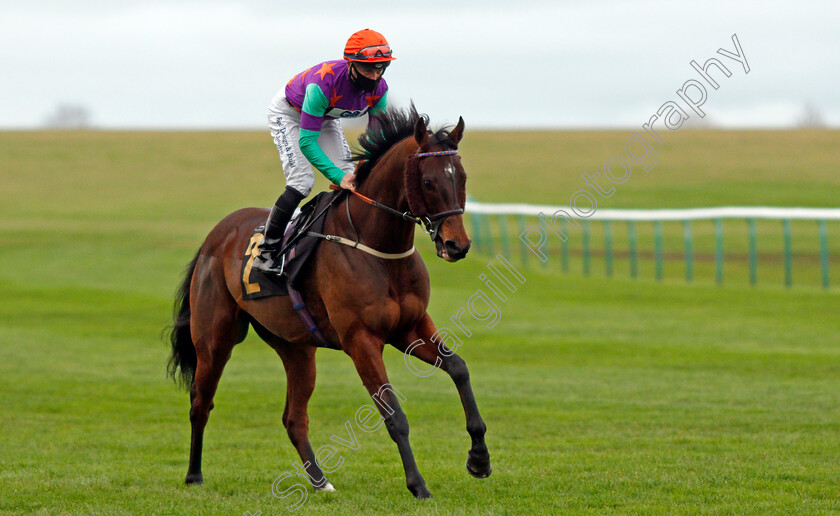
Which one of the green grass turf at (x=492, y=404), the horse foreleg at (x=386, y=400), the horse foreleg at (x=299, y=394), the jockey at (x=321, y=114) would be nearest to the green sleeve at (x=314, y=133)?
the jockey at (x=321, y=114)

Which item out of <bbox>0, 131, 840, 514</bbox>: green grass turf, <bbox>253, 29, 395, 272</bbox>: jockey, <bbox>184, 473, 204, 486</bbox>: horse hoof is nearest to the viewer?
<bbox>253, 29, 395, 272</bbox>: jockey

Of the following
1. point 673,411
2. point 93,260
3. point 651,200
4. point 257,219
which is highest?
point 257,219

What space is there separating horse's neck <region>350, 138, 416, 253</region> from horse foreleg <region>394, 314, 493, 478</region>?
1.50ft

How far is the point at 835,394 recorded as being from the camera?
367 inches

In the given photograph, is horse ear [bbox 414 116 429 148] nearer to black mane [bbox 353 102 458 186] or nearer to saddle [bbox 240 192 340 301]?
black mane [bbox 353 102 458 186]

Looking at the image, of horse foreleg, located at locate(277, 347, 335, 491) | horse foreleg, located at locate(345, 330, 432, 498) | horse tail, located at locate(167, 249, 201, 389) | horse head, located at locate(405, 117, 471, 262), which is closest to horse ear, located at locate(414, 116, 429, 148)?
horse head, located at locate(405, 117, 471, 262)

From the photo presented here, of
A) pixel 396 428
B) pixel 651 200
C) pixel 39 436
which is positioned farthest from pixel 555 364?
pixel 651 200

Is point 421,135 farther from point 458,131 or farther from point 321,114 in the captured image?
point 321,114

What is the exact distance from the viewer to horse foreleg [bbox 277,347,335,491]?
6.27m

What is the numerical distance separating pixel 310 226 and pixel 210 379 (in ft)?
4.32

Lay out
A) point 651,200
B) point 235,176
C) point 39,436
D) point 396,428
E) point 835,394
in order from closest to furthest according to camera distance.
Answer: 1. point 396,428
2. point 39,436
3. point 835,394
4. point 651,200
5. point 235,176

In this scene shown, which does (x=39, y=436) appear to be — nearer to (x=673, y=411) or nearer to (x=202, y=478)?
(x=202, y=478)

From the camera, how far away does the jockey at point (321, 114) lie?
559 centimetres

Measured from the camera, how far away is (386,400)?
17.5ft
